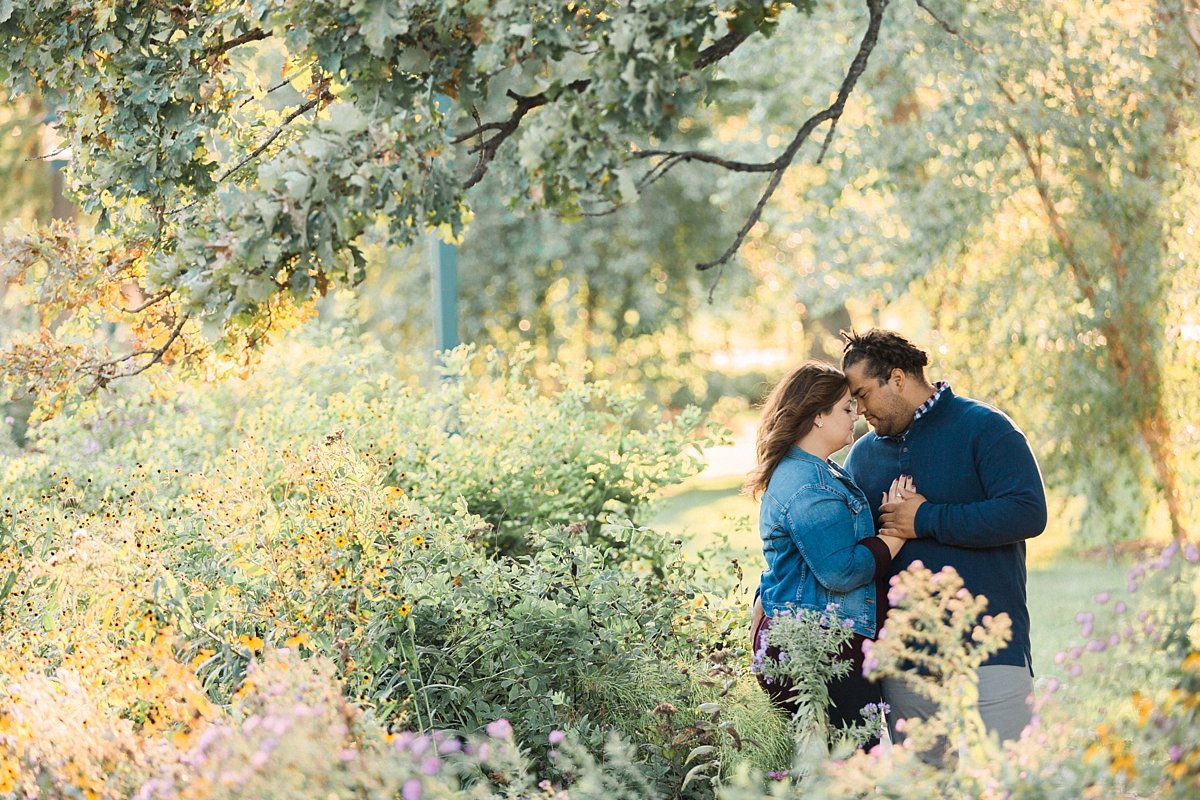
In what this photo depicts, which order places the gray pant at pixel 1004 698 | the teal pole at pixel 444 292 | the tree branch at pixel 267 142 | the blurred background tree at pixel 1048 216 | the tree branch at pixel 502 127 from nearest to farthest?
1. the tree branch at pixel 502 127
2. the gray pant at pixel 1004 698
3. the tree branch at pixel 267 142
4. the teal pole at pixel 444 292
5. the blurred background tree at pixel 1048 216

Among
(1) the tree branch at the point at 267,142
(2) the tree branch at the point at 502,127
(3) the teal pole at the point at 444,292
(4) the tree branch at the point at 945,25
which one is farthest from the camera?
(3) the teal pole at the point at 444,292

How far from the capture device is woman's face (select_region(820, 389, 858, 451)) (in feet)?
12.1

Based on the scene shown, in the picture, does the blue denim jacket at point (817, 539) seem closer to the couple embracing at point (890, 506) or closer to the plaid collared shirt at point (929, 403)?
the couple embracing at point (890, 506)

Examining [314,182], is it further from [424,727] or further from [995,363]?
[995,363]

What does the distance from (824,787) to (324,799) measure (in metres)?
0.96

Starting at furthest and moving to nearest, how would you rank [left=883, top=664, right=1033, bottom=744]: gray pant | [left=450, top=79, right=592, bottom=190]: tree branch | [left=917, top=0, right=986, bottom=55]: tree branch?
[left=917, top=0, right=986, bottom=55]: tree branch, [left=883, top=664, right=1033, bottom=744]: gray pant, [left=450, top=79, right=592, bottom=190]: tree branch

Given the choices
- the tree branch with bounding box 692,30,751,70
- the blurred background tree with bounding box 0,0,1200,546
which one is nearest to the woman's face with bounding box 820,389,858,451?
the tree branch with bounding box 692,30,751,70

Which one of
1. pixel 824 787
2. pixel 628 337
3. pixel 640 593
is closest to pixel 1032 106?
pixel 640 593

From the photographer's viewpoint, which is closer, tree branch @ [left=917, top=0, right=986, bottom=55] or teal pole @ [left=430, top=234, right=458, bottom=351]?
tree branch @ [left=917, top=0, right=986, bottom=55]

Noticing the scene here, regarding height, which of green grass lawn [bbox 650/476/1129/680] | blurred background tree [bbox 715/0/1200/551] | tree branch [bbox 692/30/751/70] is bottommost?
green grass lawn [bbox 650/476/1129/680]

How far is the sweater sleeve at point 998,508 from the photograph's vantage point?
3480mm

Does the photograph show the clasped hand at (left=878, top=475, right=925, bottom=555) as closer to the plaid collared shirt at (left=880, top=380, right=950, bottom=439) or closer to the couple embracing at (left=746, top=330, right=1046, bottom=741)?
the couple embracing at (left=746, top=330, right=1046, bottom=741)

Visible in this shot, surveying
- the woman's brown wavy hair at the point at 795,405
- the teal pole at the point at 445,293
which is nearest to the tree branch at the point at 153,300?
the woman's brown wavy hair at the point at 795,405

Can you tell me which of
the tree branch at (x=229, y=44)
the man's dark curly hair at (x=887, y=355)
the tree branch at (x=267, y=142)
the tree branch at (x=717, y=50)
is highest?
the tree branch at (x=229, y=44)
